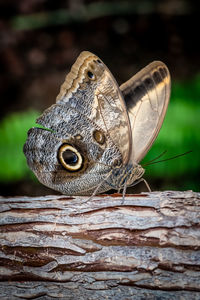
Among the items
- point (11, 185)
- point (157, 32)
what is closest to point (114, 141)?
point (11, 185)

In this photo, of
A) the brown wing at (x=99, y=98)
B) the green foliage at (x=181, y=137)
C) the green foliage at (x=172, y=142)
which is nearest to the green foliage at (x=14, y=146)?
the green foliage at (x=172, y=142)

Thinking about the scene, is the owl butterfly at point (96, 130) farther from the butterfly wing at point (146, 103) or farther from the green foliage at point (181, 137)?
the green foliage at point (181, 137)

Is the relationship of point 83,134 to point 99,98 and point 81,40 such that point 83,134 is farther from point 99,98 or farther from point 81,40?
point 81,40

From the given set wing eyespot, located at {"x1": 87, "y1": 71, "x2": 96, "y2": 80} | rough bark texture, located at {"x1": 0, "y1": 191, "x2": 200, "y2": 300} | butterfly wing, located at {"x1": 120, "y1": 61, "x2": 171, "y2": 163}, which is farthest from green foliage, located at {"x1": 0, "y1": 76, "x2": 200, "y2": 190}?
wing eyespot, located at {"x1": 87, "y1": 71, "x2": 96, "y2": 80}

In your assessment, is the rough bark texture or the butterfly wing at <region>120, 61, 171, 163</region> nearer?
the rough bark texture

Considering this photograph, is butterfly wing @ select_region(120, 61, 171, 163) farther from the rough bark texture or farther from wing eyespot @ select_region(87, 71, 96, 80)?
the rough bark texture

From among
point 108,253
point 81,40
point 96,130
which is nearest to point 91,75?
point 96,130
